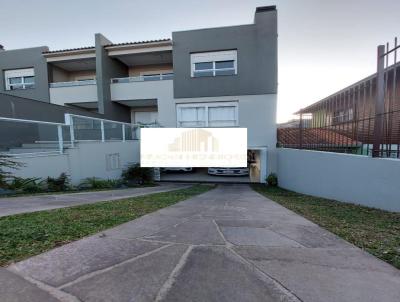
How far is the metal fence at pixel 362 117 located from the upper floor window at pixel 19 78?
1779 cm

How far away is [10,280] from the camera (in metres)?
1.87

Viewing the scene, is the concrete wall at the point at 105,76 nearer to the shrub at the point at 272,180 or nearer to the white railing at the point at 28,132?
the white railing at the point at 28,132

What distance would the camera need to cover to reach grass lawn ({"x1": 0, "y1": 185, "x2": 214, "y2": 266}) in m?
2.49

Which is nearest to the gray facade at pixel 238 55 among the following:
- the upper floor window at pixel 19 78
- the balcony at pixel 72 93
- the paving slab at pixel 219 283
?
the balcony at pixel 72 93

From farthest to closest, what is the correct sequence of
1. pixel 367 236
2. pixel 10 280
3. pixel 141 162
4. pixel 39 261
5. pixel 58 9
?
pixel 141 162, pixel 58 9, pixel 367 236, pixel 39 261, pixel 10 280

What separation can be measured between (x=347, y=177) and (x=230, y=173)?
812 centimetres

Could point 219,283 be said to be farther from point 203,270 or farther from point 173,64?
point 173,64

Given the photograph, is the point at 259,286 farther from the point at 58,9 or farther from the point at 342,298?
the point at 58,9

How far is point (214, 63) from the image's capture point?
42.4ft

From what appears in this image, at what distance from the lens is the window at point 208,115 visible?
1280 centimetres

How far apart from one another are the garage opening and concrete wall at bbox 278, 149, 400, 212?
285 centimetres

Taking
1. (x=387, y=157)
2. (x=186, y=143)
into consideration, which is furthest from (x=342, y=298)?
(x=186, y=143)

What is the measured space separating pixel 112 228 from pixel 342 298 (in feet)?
9.93

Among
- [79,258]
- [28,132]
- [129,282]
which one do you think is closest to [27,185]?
[28,132]
